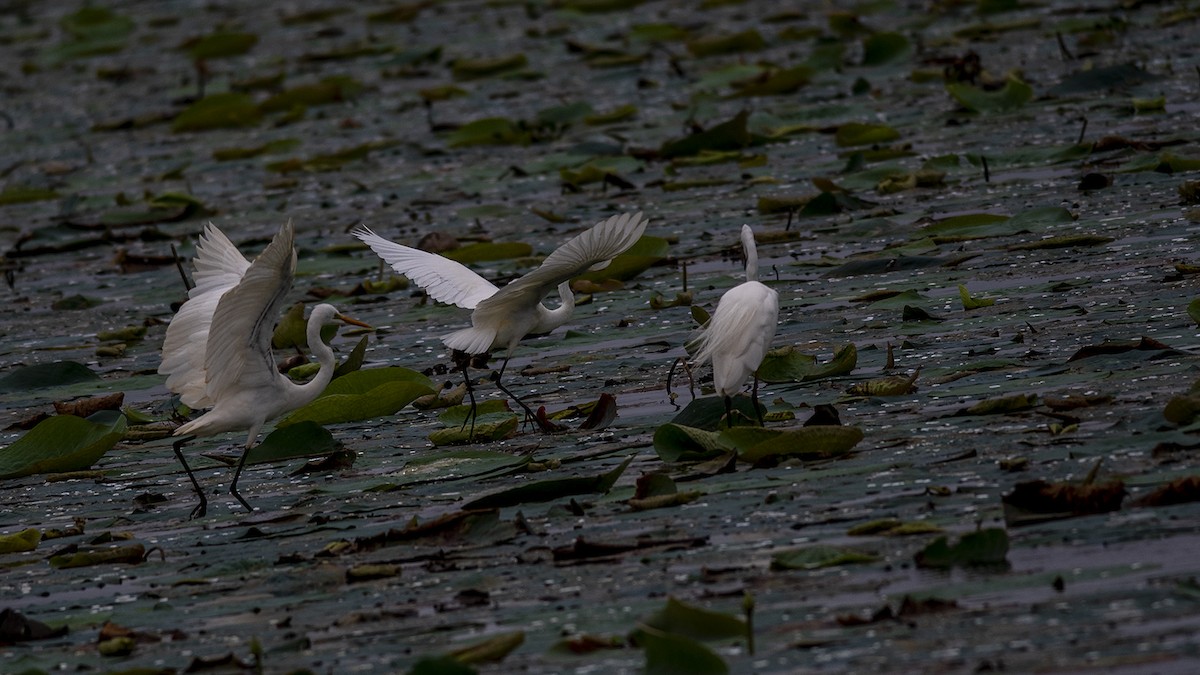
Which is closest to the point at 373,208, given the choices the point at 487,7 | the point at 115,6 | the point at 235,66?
the point at 235,66

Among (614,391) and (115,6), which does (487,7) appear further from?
(614,391)

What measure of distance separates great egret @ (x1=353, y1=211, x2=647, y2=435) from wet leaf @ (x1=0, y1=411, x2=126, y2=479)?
52.1 inches

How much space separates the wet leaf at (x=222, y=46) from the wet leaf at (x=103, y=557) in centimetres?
1688

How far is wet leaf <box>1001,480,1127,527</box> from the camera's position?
489 centimetres

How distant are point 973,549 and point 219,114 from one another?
13863 millimetres

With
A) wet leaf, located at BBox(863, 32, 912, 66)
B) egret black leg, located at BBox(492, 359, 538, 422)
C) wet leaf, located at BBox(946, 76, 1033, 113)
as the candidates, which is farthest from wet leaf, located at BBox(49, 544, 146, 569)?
wet leaf, located at BBox(863, 32, 912, 66)

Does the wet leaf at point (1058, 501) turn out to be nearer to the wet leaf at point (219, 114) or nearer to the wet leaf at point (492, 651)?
the wet leaf at point (492, 651)

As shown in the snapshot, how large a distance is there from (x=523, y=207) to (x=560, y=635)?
25.2 ft

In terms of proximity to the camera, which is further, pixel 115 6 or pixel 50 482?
pixel 115 6

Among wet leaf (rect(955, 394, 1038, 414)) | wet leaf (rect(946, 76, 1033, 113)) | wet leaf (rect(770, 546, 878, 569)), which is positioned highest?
wet leaf (rect(946, 76, 1033, 113))

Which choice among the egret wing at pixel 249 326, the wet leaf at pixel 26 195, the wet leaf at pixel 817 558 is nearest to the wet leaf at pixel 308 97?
the wet leaf at pixel 26 195

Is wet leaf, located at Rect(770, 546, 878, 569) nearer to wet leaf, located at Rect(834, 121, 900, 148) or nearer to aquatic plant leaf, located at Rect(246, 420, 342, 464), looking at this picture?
aquatic plant leaf, located at Rect(246, 420, 342, 464)

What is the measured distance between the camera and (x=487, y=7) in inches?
933

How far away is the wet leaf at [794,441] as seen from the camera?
5.83m
